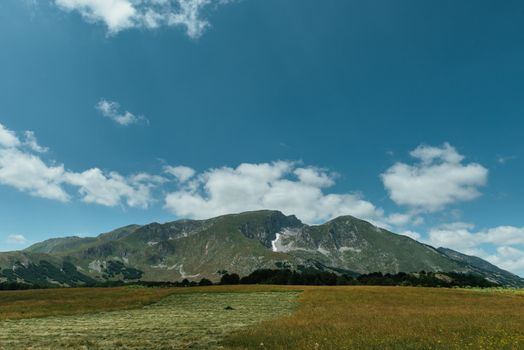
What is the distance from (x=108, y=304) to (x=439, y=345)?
189ft

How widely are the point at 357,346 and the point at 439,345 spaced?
13.5 ft

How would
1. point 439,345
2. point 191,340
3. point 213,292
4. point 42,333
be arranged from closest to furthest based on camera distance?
point 439,345
point 191,340
point 42,333
point 213,292

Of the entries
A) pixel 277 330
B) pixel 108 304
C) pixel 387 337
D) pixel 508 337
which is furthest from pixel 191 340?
pixel 108 304

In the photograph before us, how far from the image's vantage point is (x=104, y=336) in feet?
85.5

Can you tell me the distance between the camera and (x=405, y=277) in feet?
652

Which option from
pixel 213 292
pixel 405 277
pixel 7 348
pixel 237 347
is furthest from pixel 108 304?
→ pixel 405 277

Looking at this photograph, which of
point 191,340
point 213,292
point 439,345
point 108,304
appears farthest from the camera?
point 213,292

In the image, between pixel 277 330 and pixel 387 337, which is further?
pixel 277 330

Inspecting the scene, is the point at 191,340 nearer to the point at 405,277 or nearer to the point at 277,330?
the point at 277,330

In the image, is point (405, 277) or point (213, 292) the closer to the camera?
point (213, 292)

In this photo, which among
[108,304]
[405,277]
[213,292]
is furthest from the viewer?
[405,277]

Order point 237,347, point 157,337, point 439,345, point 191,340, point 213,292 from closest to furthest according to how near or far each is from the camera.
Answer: point 439,345
point 237,347
point 191,340
point 157,337
point 213,292

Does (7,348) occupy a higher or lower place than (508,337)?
lower

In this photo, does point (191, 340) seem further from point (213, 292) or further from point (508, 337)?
point (213, 292)
